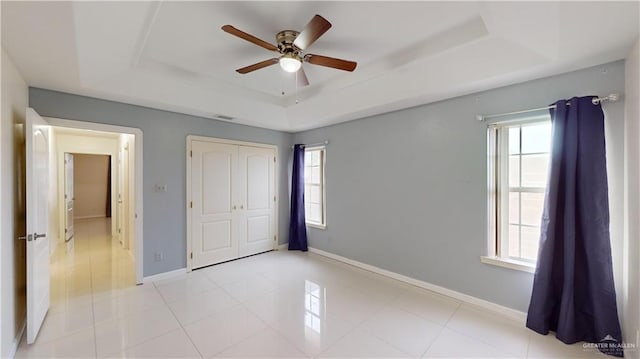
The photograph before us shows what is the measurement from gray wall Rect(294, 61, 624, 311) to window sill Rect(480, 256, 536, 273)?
56mm

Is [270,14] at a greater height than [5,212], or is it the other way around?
[270,14]

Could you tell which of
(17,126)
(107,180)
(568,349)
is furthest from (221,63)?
(107,180)

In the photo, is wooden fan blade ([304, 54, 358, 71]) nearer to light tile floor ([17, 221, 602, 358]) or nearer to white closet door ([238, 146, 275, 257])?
light tile floor ([17, 221, 602, 358])

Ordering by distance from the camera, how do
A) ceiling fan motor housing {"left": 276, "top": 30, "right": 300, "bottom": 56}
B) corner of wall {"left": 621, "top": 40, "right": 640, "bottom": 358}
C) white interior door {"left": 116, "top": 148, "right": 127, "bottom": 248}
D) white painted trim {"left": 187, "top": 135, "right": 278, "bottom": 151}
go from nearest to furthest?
corner of wall {"left": 621, "top": 40, "right": 640, "bottom": 358} < ceiling fan motor housing {"left": 276, "top": 30, "right": 300, "bottom": 56} < white painted trim {"left": 187, "top": 135, "right": 278, "bottom": 151} < white interior door {"left": 116, "top": 148, "right": 127, "bottom": 248}

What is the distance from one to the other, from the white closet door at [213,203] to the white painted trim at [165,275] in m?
0.20

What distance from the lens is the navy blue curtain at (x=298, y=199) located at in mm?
4992

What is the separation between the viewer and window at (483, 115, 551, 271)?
262 centimetres

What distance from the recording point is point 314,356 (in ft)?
6.89

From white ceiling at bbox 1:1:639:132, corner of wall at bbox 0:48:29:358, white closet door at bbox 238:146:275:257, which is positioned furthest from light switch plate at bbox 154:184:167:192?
corner of wall at bbox 0:48:29:358

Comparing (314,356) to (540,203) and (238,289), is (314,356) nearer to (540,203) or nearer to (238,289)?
(238,289)

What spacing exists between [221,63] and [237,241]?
285 centimetres

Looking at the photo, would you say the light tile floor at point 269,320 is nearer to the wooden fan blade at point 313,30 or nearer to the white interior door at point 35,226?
the white interior door at point 35,226

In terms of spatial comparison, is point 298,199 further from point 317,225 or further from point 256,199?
point 256,199

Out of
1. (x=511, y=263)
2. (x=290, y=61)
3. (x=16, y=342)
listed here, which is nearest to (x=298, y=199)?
(x=290, y=61)
